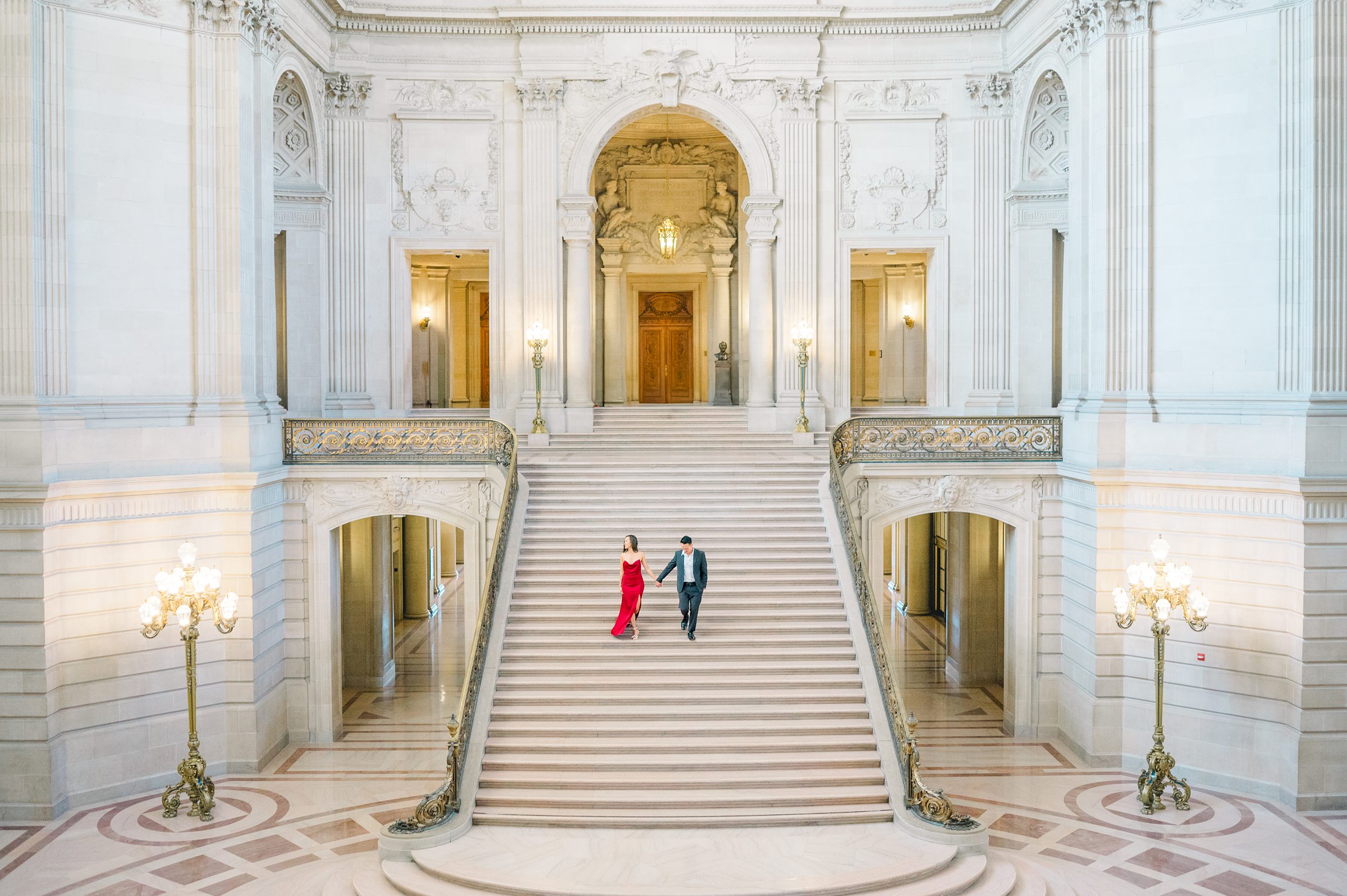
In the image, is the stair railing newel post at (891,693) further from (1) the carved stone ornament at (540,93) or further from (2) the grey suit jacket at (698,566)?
(1) the carved stone ornament at (540,93)

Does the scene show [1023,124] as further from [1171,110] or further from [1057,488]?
[1057,488]

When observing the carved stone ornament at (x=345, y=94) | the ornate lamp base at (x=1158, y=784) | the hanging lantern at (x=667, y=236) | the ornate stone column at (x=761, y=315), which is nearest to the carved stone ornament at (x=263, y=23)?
the carved stone ornament at (x=345, y=94)

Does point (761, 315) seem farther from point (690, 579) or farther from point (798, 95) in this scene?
point (690, 579)

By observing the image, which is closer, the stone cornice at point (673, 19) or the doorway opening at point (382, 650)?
the doorway opening at point (382, 650)

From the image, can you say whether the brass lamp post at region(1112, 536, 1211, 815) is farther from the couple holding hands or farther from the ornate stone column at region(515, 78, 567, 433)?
the ornate stone column at region(515, 78, 567, 433)

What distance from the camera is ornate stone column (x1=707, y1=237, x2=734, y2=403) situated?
77.5ft

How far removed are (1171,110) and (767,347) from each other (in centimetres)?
780

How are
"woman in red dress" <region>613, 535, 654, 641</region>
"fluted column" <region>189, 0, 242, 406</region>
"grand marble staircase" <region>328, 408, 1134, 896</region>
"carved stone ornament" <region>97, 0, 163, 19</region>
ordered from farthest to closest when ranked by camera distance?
"fluted column" <region>189, 0, 242, 406</region>, "carved stone ornament" <region>97, 0, 163, 19</region>, "woman in red dress" <region>613, 535, 654, 641</region>, "grand marble staircase" <region>328, 408, 1134, 896</region>

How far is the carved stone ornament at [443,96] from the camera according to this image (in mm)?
19031

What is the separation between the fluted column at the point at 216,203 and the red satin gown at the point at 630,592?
547cm

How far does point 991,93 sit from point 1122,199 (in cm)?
545

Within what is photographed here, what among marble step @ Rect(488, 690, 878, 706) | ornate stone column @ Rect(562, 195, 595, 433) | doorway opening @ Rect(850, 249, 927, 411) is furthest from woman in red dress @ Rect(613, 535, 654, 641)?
doorway opening @ Rect(850, 249, 927, 411)

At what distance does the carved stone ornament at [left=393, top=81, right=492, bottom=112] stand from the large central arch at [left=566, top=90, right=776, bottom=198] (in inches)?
73.7

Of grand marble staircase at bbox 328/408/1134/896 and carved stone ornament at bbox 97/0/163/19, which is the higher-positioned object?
carved stone ornament at bbox 97/0/163/19
